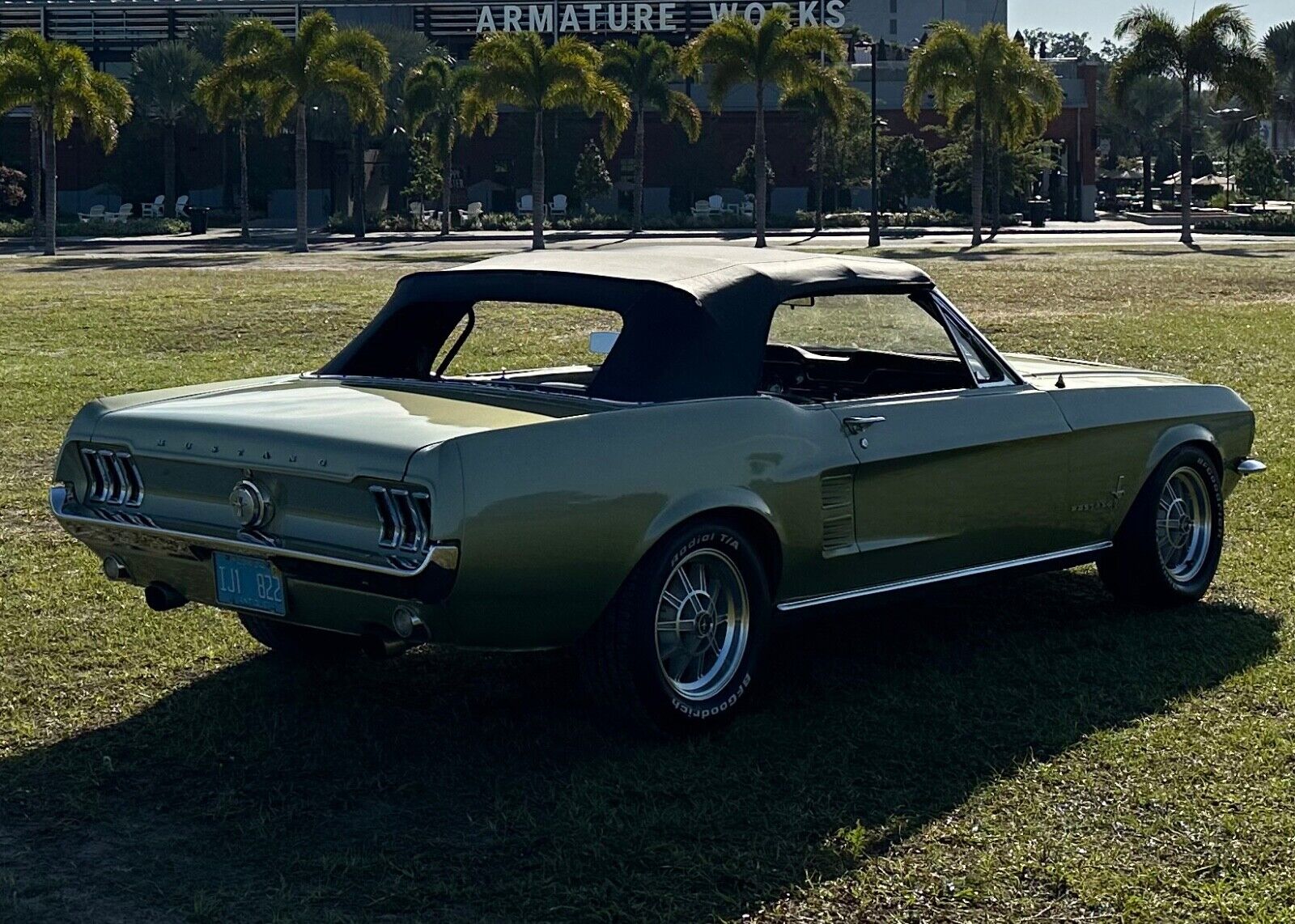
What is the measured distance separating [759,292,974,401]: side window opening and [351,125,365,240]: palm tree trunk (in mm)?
52256

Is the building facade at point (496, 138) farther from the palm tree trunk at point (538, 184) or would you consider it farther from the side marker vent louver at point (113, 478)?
the side marker vent louver at point (113, 478)

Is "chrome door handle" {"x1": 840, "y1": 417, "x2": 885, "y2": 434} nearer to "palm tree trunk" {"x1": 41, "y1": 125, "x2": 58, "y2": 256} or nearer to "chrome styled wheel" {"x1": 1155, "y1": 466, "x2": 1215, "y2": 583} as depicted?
"chrome styled wheel" {"x1": 1155, "y1": 466, "x2": 1215, "y2": 583}

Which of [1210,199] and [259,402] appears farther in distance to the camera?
[1210,199]

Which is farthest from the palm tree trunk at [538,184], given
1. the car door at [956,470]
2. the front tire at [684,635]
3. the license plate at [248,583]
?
the license plate at [248,583]

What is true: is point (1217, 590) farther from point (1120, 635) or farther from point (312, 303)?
point (312, 303)

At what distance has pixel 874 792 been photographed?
16.3ft

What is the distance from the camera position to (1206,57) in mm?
47000

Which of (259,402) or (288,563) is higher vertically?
(259,402)

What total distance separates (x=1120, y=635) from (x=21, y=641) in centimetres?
404

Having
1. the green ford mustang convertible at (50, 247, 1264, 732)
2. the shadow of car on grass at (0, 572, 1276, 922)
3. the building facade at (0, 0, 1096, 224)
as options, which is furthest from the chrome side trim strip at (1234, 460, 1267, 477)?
the building facade at (0, 0, 1096, 224)

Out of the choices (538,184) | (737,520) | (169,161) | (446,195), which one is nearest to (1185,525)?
(737,520)

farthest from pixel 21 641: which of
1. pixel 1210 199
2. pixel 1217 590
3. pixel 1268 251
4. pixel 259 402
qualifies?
pixel 1210 199

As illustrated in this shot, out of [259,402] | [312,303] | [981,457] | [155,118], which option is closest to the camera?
[259,402]

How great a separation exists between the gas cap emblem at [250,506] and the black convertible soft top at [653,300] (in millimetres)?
1052
